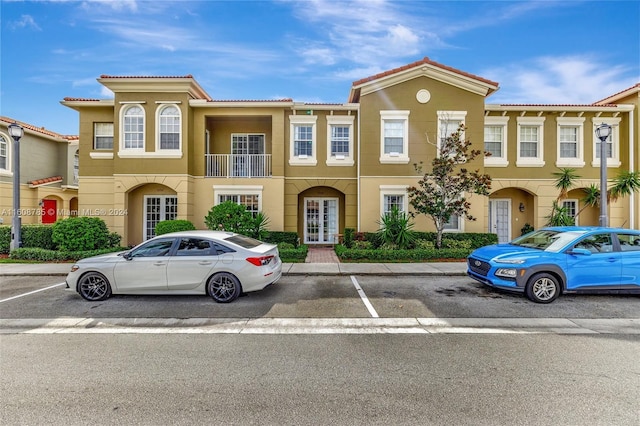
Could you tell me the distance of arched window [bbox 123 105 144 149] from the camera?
14.4 m

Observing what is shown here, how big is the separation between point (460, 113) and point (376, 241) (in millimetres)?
7086

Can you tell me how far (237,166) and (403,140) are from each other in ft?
26.5

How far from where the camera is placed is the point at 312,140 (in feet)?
51.5

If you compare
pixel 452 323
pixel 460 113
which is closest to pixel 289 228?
pixel 460 113

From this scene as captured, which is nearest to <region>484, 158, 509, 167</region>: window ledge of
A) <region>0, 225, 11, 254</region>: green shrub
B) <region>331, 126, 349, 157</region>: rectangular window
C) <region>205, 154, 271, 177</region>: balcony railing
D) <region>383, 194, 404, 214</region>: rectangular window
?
<region>383, 194, 404, 214</region>: rectangular window

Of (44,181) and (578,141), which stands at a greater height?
(578,141)

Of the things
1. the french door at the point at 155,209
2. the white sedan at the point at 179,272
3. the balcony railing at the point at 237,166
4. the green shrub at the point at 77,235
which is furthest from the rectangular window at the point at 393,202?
the green shrub at the point at 77,235

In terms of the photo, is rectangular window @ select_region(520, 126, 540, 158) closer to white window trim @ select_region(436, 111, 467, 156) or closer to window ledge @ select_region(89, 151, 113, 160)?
white window trim @ select_region(436, 111, 467, 156)

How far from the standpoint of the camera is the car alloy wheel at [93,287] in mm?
6949

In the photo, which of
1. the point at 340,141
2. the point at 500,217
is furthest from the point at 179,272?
the point at 500,217

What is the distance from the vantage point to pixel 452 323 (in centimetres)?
570

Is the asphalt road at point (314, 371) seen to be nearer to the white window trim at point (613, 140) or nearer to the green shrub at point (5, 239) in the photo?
the green shrub at point (5, 239)

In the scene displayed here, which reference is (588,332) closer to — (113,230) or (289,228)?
(289,228)

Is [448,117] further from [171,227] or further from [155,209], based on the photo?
[155,209]
